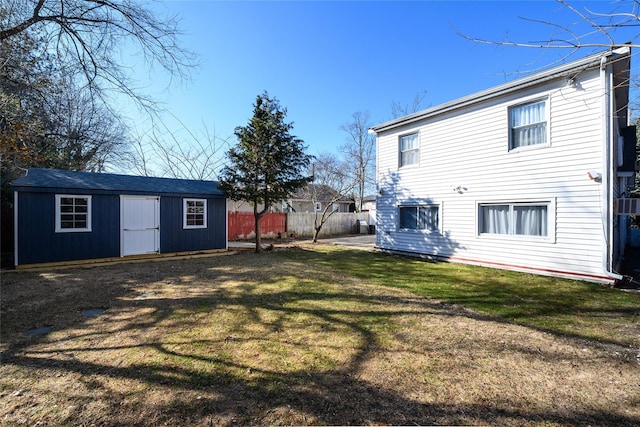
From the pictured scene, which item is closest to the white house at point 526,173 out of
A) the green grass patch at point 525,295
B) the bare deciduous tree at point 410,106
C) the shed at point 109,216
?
the green grass patch at point 525,295

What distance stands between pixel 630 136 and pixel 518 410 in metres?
10.3

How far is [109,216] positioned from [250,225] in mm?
8419

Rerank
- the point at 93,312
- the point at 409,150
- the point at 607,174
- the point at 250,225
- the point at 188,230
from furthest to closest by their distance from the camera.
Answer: the point at 250,225
the point at 188,230
the point at 409,150
the point at 607,174
the point at 93,312

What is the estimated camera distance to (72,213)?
8.95 metres

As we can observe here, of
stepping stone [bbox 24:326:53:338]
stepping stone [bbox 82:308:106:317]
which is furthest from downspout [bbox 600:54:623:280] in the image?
stepping stone [bbox 24:326:53:338]

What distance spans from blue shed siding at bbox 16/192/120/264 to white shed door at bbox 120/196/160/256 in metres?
0.21

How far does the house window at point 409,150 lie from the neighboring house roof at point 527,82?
1.93 feet

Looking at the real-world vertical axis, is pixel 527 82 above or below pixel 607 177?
above

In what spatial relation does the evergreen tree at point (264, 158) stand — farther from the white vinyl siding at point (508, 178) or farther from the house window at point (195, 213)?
the white vinyl siding at point (508, 178)

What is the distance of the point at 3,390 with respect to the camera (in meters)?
2.66

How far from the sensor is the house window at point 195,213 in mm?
11250

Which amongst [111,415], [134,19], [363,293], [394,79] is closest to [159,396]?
[111,415]

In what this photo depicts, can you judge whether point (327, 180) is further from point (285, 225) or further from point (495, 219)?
point (495, 219)

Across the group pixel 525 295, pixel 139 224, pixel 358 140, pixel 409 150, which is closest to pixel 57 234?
pixel 139 224
